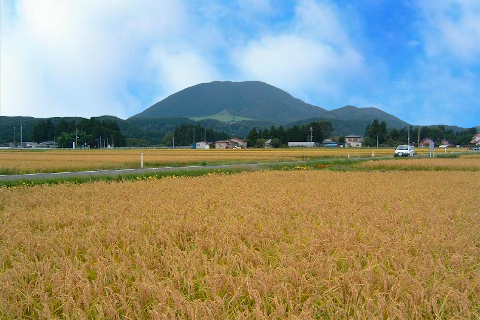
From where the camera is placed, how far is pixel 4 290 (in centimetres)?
295

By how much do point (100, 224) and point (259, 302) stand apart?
3.44 m

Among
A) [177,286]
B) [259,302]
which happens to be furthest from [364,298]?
[177,286]

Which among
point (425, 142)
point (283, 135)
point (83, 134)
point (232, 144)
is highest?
point (283, 135)

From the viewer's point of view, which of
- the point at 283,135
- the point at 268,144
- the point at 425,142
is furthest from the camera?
the point at 425,142

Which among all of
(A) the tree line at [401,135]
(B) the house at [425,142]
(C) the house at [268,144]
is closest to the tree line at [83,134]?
(C) the house at [268,144]

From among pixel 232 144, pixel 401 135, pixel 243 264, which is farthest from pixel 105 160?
pixel 401 135

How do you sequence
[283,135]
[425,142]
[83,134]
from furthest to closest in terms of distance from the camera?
[425,142] → [283,135] → [83,134]

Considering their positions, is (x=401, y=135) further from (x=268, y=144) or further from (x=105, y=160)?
(x=105, y=160)

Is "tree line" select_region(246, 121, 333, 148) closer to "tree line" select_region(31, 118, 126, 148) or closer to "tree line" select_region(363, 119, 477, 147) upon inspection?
"tree line" select_region(363, 119, 477, 147)

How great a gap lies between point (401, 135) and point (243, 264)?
123 metres

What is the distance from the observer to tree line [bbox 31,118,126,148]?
100 m

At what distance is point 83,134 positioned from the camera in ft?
338

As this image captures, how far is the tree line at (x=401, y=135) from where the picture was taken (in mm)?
110562

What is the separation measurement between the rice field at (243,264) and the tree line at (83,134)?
3992 inches
